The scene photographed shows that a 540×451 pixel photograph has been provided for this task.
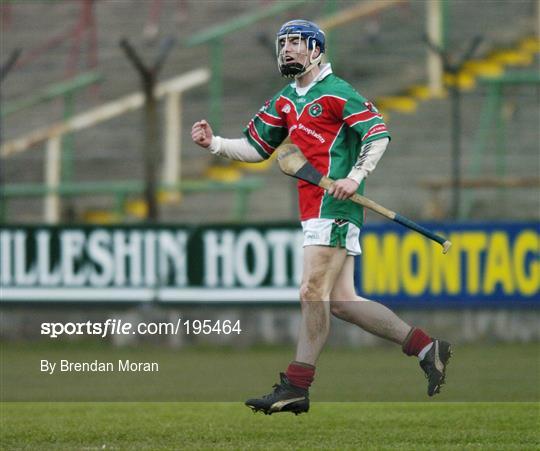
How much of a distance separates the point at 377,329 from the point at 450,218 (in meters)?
9.29

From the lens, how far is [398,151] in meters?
21.9

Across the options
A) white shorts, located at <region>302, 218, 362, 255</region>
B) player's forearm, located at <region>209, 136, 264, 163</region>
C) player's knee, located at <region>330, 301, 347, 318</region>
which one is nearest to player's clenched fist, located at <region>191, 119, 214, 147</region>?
player's forearm, located at <region>209, 136, 264, 163</region>

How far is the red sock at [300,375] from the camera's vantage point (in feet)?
28.0

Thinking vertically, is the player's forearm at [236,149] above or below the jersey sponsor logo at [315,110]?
below

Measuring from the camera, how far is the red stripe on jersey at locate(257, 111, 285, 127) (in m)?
9.02

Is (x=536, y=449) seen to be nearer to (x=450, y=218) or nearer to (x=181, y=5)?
(x=450, y=218)

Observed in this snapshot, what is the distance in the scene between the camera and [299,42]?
8.76 m

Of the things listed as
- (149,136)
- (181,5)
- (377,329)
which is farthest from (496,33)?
(377,329)

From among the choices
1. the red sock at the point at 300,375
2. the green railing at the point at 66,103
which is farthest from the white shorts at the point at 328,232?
the green railing at the point at 66,103

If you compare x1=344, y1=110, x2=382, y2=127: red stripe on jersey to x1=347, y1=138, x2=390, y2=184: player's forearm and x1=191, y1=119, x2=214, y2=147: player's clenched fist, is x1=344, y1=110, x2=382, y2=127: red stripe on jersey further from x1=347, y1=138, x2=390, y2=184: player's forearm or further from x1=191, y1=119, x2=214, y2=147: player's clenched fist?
x1=191, y1=119, x2=214, y2=147: player's clenched fist

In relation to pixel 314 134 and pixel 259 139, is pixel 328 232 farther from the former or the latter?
pixel 259 139

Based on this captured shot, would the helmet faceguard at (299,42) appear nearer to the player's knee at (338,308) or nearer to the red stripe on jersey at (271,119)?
the red stripe on jersey at (271,119)

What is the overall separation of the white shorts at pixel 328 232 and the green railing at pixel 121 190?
35.2 feet

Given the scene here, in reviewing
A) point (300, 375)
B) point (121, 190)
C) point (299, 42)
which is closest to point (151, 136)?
point (121, 190)
